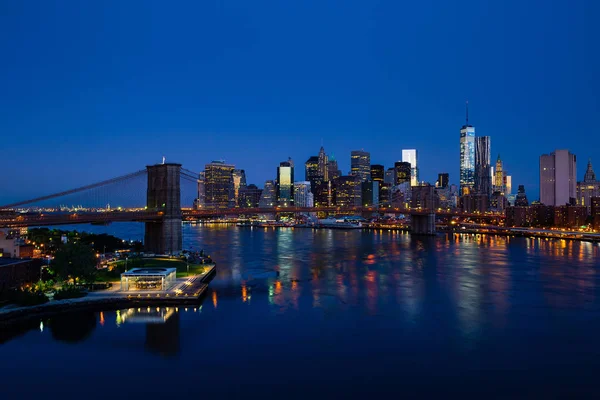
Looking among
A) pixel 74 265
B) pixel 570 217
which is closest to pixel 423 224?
pixel 570 217

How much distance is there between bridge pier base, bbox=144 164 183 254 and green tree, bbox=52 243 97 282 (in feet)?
31.2

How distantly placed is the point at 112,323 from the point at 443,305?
1347cm

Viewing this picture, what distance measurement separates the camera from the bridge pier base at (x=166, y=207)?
107 feet

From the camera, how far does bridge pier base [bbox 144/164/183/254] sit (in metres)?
32.5

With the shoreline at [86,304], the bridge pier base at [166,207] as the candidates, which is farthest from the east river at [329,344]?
the bridge pier base at [166,207]

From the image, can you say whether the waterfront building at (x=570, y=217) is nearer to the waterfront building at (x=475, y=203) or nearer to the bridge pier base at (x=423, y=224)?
the bridge pier base at (x=423, y=224)

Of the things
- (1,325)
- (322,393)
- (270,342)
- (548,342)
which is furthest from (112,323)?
(548,342)

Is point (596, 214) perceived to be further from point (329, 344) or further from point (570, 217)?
point (329, 344)

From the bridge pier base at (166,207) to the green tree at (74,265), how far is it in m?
9.52

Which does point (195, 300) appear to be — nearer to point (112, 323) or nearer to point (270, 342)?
point (112, 323)

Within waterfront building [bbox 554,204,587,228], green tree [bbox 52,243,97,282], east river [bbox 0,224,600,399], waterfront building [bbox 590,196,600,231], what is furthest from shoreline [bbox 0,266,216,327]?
waterfront building [bbox 554,204,587,228]

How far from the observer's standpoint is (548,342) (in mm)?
16297

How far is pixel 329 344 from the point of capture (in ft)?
52.4

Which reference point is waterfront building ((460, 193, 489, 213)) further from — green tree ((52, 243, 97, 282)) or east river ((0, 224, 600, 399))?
green tree ((52, 243, 97, 282))
